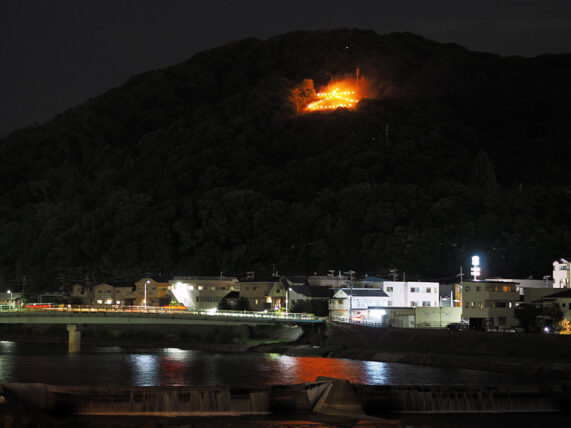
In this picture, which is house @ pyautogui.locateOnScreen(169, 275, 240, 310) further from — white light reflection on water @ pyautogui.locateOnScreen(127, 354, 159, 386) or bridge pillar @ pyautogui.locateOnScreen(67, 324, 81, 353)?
white light reflection on water @ pyautogui.locateOnScreen(127, 354, 159, 386)

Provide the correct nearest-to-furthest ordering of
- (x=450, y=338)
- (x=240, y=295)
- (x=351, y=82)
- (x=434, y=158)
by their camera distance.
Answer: (x=450, y=338)
(x=240, y=295)
(x=434, y=158)
(x=351, y=82)

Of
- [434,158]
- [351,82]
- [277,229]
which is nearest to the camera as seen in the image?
[277,229]

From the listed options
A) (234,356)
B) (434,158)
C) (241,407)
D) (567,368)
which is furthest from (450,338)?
(434,158)

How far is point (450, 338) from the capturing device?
4966 cm

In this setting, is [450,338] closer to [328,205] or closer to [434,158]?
[328,205]

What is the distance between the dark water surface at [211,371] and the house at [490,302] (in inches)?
517

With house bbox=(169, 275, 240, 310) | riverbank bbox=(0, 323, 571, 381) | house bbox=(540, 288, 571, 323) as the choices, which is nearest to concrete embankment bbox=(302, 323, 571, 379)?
riverbank bbox=(0, 323, 571, 381)

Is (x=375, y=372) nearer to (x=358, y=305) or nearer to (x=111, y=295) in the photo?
(x=358, y=305)

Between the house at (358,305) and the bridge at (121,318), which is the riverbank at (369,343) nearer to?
the bridge at (121,318)

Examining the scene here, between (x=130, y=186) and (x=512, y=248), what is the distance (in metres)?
75.2

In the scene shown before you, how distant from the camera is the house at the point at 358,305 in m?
65.8

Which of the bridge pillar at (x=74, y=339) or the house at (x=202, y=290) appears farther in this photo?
the house at (x=202, y=290)

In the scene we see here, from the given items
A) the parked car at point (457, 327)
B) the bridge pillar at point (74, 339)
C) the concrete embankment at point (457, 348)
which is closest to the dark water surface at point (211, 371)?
the concrete embankment at point (457, 348)

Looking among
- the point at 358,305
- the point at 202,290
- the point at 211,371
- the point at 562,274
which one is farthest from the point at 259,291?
the point at 211,371
